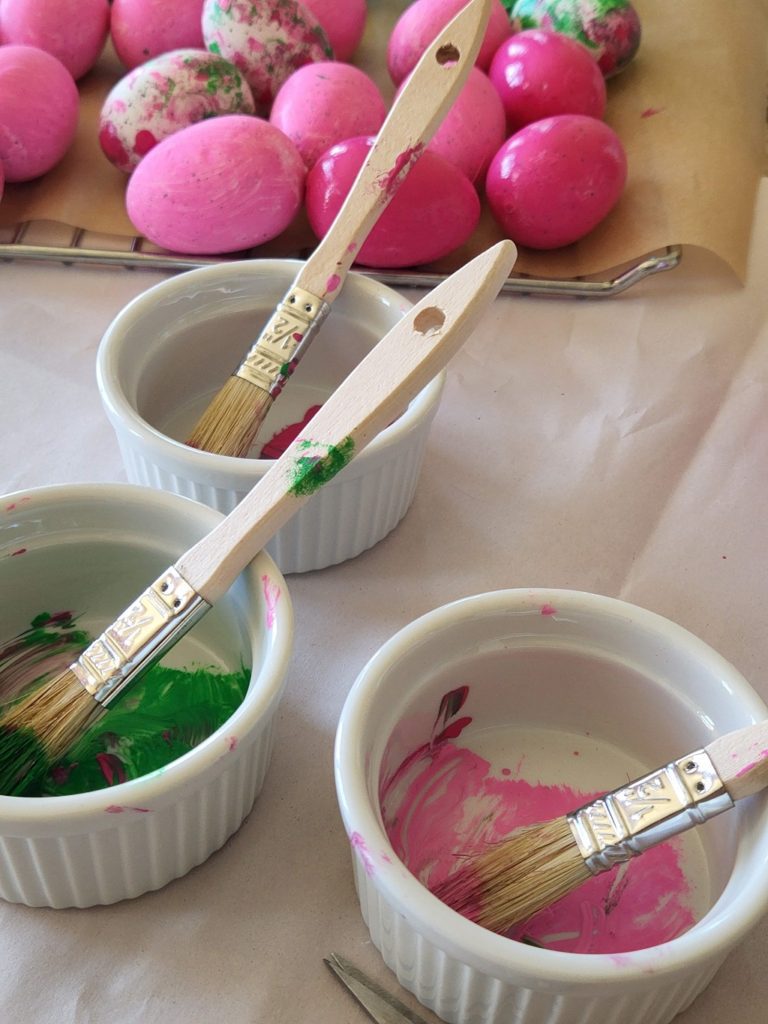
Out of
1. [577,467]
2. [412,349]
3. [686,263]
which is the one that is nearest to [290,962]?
[412,349]

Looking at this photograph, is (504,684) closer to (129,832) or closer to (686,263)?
(129,832)

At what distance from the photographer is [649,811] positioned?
0.62 m

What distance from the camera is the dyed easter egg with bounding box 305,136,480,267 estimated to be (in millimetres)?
1068

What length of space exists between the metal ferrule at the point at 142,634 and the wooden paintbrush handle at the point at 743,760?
0.31m

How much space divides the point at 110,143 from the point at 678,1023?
0.98 meters

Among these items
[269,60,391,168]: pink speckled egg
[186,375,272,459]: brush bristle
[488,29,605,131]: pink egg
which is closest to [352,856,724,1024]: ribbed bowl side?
[186,375,272,459]: brush bristle

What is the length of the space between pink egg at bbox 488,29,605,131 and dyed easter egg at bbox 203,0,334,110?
212 mm

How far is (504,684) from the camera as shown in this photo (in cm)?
77

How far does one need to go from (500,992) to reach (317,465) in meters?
0.32

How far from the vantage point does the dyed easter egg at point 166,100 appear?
1.16m

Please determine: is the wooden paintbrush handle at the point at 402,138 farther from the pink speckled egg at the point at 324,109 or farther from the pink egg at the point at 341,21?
the pink egg at the point at 341,21

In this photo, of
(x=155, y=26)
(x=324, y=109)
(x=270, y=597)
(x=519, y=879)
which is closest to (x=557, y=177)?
(x=324, y=109)

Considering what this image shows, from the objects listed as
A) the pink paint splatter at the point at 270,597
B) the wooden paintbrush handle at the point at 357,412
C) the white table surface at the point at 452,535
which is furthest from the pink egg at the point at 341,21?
the pink paint splatter at the point at 270,597

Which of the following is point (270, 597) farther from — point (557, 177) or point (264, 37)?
point (264, 37)
